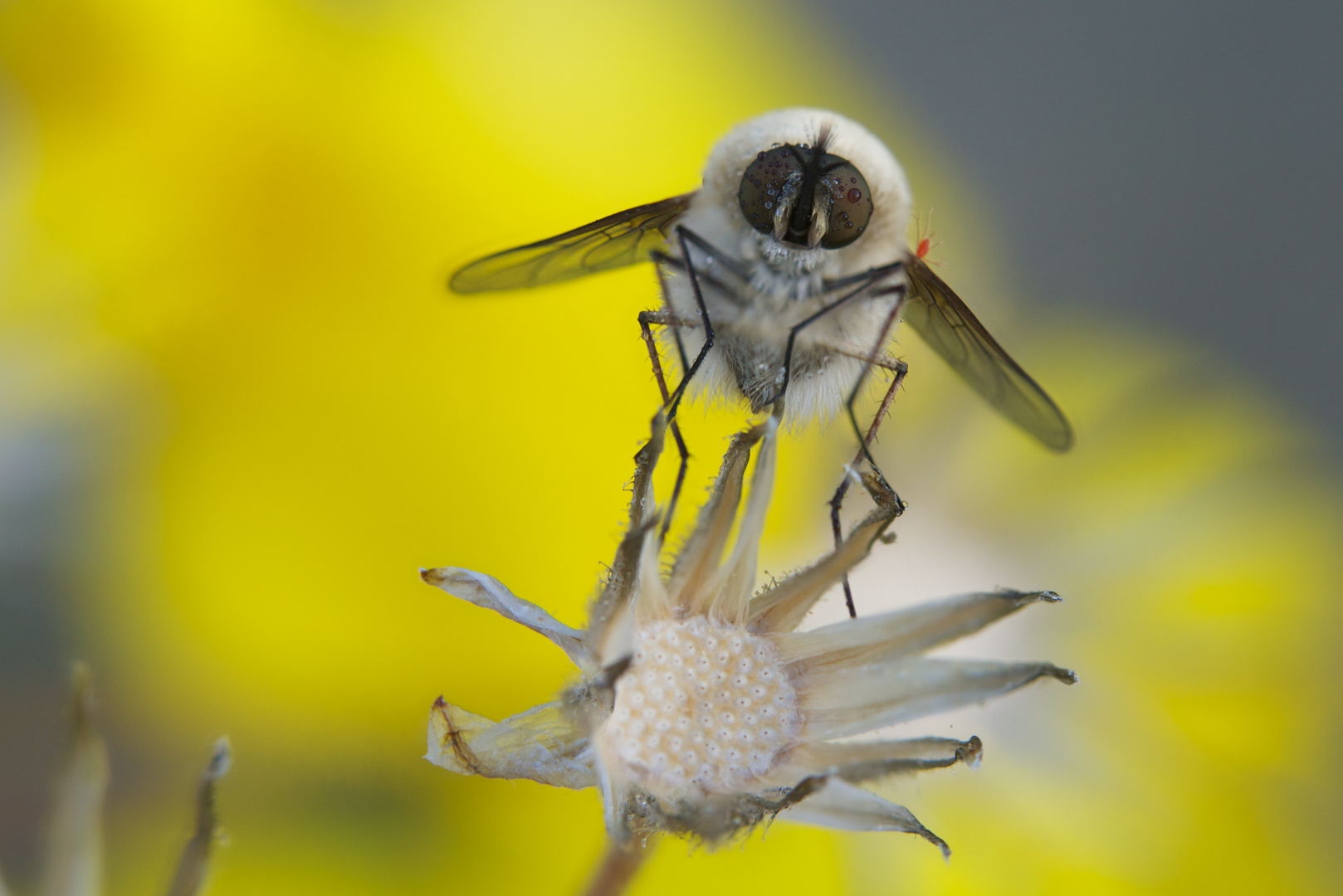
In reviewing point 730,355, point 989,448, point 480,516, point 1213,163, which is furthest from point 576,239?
point 1213,163

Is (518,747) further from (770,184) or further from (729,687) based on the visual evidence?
(770,184)

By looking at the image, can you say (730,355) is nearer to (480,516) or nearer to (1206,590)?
(480,516)

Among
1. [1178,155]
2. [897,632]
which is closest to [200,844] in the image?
[897,632]

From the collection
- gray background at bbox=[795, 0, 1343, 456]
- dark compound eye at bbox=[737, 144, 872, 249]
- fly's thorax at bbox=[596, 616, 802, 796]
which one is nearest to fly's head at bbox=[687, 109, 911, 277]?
dark compound eye at bbox=[737, 144, 872, 249]

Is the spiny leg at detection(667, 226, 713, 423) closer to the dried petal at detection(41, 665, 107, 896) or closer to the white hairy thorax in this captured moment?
the white hairy thorax

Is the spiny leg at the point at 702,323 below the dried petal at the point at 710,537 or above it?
above

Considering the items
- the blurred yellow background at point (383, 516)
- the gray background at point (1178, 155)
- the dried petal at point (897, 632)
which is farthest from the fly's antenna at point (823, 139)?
the gray background at point (1178, 155)

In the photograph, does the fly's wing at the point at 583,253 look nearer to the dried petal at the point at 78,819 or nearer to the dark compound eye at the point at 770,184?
the dark compound eye at the point at 770,184
